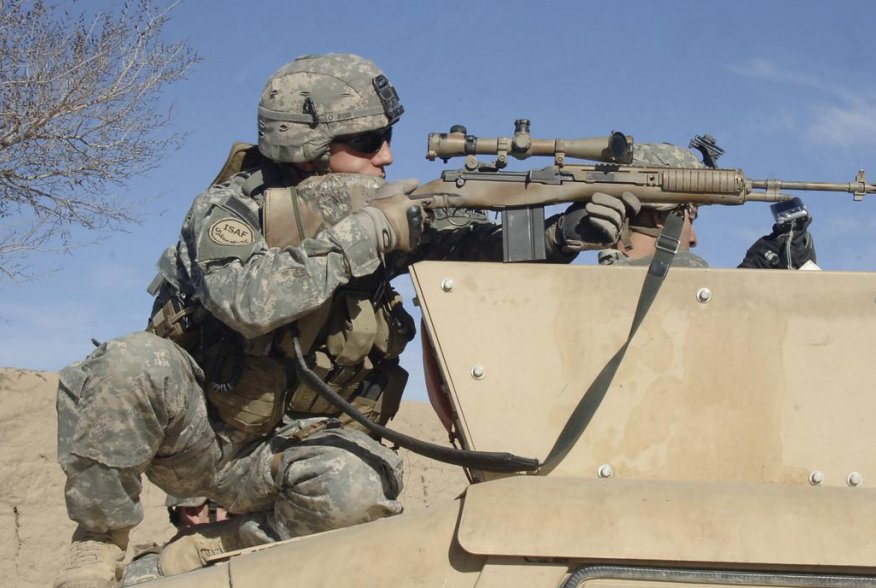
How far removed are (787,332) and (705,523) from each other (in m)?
0.58

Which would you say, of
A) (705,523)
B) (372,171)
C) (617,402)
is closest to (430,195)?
(372,171)

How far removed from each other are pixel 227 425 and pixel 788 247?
249 centimetres

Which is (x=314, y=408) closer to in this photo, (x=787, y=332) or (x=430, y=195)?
(x=430, y=195)

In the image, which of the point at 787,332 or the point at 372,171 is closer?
the point at 787,332

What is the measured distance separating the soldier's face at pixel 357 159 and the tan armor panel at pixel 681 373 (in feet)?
4.97

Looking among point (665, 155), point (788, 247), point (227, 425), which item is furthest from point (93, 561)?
point (788, 247)

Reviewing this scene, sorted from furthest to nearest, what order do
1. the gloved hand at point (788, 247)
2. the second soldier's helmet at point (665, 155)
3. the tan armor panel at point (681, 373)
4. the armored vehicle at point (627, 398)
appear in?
the gloved hand at point (788, 247), the second soldier's helmet at point (665, 155), the tan armor panel at point (681, 373), the armored vehicle at point (627, 398)

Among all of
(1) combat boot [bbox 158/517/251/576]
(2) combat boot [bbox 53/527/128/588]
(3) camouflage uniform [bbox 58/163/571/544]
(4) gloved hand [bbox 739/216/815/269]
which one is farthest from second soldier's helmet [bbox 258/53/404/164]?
(4) gloved hand [bbox 739/216/815/269]

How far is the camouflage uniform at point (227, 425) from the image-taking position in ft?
11.7

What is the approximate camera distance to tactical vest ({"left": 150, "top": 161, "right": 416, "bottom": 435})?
3908mm

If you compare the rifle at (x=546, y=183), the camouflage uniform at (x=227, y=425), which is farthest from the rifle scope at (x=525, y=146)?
the camouflage uniform at (x=227, y=425)

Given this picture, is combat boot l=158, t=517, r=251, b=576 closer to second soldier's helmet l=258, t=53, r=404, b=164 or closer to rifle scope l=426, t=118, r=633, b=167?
→ second soldier's helmet l=258, t=53, r=404, b=164

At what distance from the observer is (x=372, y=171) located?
4.32m

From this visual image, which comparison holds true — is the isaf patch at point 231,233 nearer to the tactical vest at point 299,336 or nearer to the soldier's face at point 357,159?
the tactical vest at point 299,336
